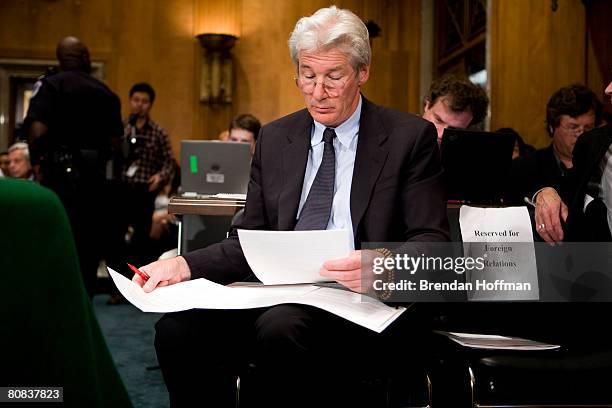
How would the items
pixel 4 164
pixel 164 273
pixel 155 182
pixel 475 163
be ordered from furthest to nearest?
pixel 4 164 < pixel 155 182 < pixel 475 163 < pixel 164 273

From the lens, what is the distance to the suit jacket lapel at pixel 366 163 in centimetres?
179

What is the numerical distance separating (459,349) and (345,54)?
2.52 feet

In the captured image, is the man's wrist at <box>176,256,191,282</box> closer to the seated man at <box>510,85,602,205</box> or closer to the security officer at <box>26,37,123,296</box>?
the seated man at <box>510,85,602,205</box>

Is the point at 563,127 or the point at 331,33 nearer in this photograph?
the point at 331,33

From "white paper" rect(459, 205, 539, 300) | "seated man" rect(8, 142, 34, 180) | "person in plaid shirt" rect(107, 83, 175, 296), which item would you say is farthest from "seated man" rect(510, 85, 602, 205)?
"seated man" rect(8, 142, 34, 180)

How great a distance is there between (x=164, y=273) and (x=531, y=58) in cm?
441

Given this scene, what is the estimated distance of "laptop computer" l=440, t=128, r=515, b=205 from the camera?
7.70ft

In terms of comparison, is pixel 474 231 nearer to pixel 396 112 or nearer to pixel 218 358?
pixel 396 112

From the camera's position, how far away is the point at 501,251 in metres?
1.91

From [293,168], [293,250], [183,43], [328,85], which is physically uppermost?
[183,43]

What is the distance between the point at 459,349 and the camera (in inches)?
66.9

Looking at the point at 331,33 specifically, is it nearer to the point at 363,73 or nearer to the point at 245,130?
the point at 363,73

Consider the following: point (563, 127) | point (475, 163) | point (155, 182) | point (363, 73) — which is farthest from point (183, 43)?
point (363, 73)

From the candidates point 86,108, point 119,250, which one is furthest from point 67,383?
point 119,250
